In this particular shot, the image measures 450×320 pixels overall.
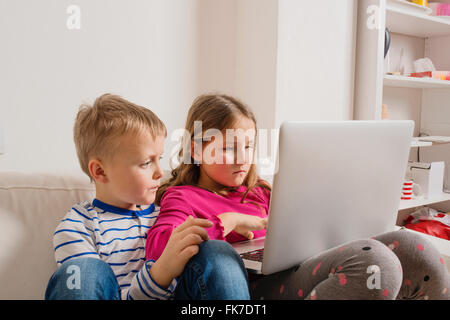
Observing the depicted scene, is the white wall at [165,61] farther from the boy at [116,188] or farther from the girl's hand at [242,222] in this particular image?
the girl's hand at [242,222]

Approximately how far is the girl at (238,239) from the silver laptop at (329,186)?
6cm

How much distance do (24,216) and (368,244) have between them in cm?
81

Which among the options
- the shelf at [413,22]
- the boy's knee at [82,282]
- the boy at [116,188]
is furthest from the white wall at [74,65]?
the shelf at [413,22]

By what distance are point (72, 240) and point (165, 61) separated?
0.97 m

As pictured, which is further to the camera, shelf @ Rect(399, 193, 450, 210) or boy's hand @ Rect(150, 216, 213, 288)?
shelf @ Rect(399, 193, 450, 210)

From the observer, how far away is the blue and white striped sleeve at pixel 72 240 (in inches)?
35.8

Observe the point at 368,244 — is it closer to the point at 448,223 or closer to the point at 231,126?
the point at 231,126

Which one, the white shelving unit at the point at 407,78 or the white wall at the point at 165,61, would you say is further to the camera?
the white shelving unit at the point at 407,78

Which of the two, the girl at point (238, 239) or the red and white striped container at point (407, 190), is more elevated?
the girl at point (238, 239)

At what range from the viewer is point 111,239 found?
0.99 meters

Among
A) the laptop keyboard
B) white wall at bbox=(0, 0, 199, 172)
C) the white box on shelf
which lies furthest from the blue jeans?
the white box on shelf

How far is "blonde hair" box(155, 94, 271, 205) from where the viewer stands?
121 centimetres

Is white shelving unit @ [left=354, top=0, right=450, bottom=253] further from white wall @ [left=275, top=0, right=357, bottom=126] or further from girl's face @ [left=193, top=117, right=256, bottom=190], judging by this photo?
girl's face @ [left=193, top=117, right=256, bottom=190]

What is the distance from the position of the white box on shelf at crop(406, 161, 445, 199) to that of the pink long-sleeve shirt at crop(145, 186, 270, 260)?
1.30 meters
